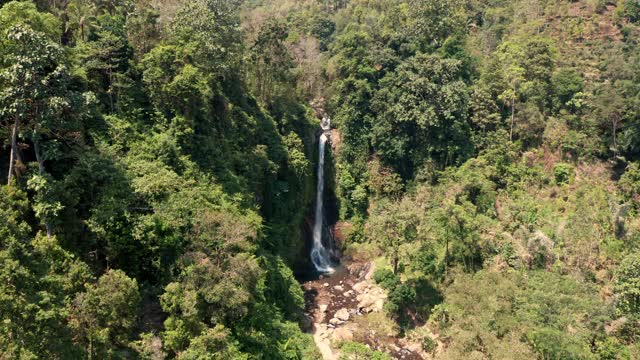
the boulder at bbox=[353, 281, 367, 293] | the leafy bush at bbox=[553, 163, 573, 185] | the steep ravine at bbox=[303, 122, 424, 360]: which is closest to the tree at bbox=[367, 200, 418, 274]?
the boulder at bbox=[353, 281, 367, 293]

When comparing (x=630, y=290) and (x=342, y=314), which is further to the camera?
(x=342, y=314)

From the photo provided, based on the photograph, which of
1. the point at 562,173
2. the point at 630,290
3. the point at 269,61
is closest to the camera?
the point at 630,290

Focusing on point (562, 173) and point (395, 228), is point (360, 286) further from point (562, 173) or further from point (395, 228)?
point (562, 173)

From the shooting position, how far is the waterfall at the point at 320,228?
44.7 metres

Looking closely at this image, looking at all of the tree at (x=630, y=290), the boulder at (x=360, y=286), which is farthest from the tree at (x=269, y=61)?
the tree at (x=630, y=290)

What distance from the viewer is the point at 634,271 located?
1117 inches

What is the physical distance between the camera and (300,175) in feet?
148

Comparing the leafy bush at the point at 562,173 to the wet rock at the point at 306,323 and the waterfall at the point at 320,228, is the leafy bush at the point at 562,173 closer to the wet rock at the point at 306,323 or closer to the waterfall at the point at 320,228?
the waterfall at the point at 320,228

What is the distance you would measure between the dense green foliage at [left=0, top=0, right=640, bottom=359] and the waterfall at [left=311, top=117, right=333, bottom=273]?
2020 millimetres

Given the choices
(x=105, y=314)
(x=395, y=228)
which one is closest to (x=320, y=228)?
(x=395, y=228)

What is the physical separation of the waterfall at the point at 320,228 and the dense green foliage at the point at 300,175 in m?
2.02

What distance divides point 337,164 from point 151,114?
2485cm

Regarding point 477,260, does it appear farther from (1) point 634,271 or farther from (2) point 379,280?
(1) point 634,271

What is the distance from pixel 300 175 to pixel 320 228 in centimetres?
666
